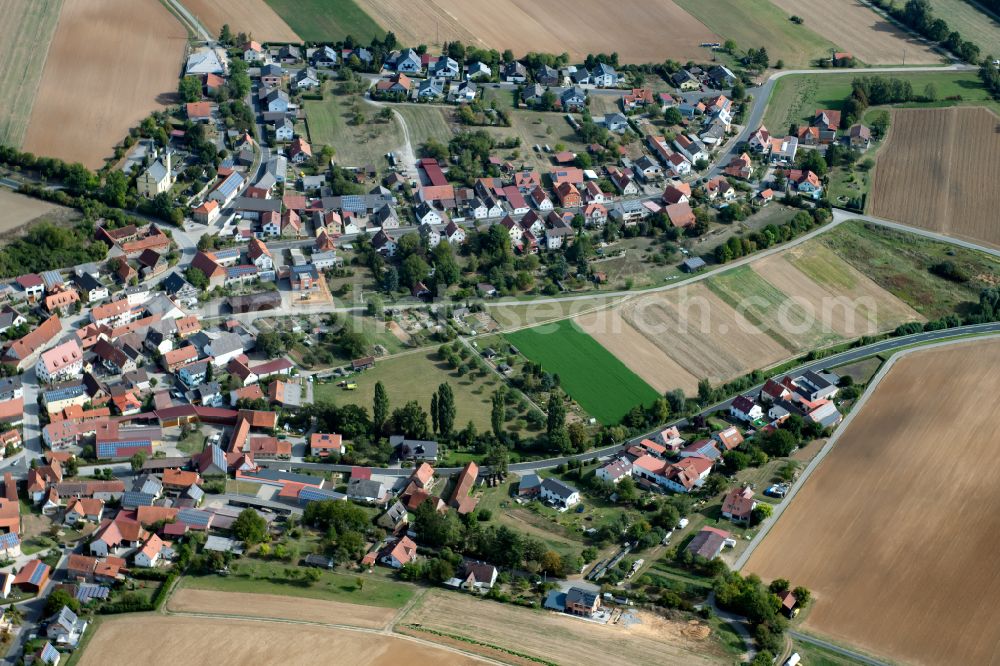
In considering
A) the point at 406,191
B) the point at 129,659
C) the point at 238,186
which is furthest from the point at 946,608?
the point at 238,186

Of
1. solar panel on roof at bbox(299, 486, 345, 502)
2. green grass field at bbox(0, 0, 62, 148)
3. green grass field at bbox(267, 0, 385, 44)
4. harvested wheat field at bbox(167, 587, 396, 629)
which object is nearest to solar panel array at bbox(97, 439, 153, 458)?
solar panel on roof at bbox(299, 486, 345, 502)

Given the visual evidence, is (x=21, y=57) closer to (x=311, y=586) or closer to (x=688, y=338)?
(x=688, y=338)

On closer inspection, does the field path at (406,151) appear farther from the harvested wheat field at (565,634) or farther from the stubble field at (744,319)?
the harvested wheat field at (565,634)

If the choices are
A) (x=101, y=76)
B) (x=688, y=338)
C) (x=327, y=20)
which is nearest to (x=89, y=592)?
(x=688, y=338)

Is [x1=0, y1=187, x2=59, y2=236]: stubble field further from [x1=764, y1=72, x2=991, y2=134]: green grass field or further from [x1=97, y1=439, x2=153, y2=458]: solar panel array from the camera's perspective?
[x1=764, y1=72, x2=991, y2=134]: green grass field

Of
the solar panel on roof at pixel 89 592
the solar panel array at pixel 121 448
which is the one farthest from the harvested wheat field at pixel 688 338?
the solar panel on roof at pixel 89 592

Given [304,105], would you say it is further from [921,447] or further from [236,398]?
[921,447]
